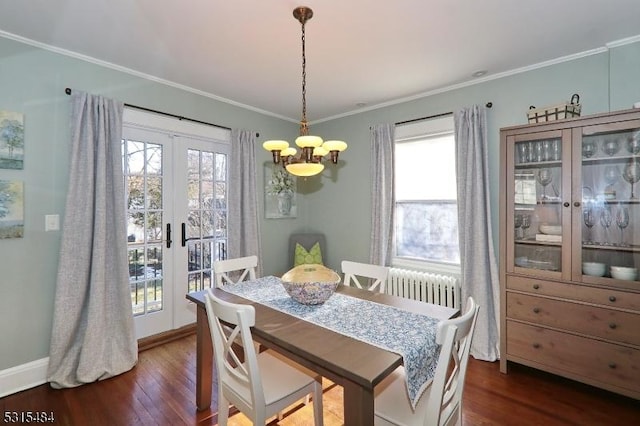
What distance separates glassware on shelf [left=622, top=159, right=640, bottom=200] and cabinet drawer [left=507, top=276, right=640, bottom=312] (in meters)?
0.69

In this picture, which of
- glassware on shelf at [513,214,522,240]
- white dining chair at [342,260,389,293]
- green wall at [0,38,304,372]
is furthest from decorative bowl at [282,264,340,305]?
green wall at [0,38,304,372]

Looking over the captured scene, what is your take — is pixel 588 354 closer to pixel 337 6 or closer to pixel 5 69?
pixel 337 6

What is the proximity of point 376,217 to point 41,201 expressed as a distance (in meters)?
3.06

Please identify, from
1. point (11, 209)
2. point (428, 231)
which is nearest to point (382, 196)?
point (428, 231)

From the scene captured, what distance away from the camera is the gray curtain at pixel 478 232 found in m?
2.76

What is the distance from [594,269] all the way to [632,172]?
0.72 m

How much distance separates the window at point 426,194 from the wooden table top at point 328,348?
64.7 inches

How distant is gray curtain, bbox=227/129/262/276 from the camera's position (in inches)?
137

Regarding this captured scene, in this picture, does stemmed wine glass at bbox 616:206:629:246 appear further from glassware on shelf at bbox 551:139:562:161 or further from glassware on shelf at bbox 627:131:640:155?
glassware on shelf at bbox 551:139:562:161

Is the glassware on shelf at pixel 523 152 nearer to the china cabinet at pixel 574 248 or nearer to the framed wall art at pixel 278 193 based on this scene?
the china cabinet at pixel 574 248

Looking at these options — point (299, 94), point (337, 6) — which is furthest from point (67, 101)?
point (337, 6)

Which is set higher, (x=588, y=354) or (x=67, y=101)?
(x=67, y=101)

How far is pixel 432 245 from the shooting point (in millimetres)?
3334

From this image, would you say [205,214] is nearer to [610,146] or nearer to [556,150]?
[556,150]
